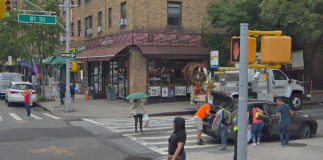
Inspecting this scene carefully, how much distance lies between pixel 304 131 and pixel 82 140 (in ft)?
24.7

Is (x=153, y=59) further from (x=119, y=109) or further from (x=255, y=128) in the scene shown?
(x=255, y=128)

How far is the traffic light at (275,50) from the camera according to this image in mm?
5566

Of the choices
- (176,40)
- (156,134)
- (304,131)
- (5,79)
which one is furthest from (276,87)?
(5,79)

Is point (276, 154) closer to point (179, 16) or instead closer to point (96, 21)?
point (179, 16)

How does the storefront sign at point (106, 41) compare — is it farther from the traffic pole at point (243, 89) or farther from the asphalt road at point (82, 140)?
the traffic pole at point (243, 89)

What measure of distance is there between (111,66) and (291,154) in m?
20.4

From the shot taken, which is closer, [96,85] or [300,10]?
[300,10]

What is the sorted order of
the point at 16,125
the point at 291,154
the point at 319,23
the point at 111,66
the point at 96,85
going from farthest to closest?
the point at 96,85
the point at 111,66
the point at 319,23
the point at 16,125
the point at 291,154

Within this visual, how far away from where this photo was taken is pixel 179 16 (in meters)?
24.1

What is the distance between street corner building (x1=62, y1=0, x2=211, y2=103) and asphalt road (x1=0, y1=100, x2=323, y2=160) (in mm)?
7608

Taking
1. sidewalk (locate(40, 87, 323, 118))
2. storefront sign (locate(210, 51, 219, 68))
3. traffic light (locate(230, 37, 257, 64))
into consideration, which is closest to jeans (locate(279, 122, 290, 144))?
traffic light (locate(230, 37, 257, 64))

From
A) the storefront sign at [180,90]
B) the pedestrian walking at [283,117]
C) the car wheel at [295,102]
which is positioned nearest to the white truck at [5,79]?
the storefront sign at [180,90]

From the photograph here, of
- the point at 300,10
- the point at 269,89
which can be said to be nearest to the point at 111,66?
the point at 269,89

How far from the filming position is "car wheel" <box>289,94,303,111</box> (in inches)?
780
